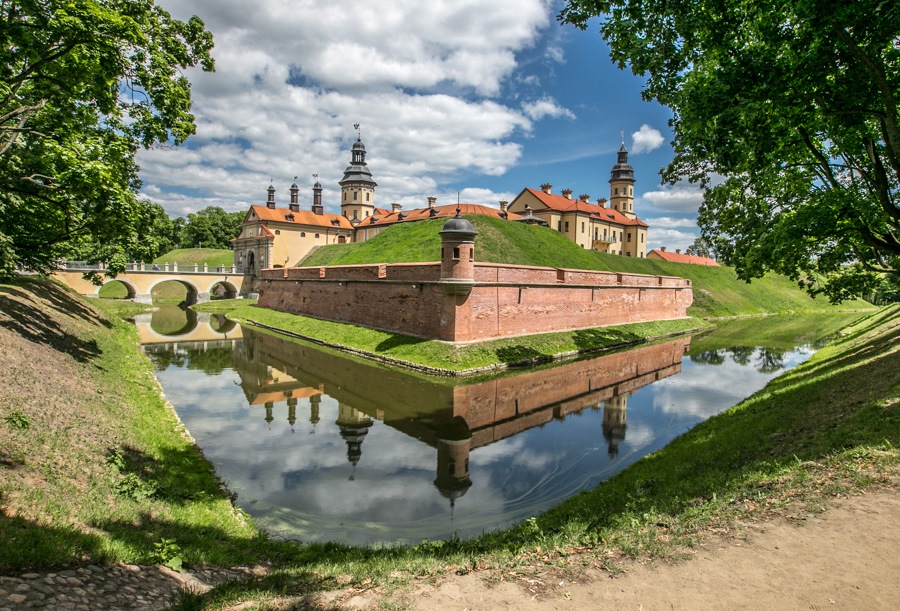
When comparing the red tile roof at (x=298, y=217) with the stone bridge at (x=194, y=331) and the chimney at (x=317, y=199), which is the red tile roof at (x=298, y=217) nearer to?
the chimney at (x=317, y=199)

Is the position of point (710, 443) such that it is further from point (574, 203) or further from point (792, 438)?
point (574, 203)

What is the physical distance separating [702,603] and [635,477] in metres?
4.64

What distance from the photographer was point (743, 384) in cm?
1733

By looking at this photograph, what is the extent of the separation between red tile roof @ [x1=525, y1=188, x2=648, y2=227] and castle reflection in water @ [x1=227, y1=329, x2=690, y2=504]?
131ft

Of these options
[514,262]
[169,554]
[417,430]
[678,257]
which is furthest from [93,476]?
[678,257]

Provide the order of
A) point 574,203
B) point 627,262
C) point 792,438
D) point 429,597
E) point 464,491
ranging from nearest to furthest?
1. point 429,597
2. point 792,438
3. point 464,491
4. point 627,262
5. point 574,203

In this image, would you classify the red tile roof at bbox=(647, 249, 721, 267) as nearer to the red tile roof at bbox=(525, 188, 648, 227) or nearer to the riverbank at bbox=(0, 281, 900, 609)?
the red tile roof at bbox=(525, 188, 648, 227)

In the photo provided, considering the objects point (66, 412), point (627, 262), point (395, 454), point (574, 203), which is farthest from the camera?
point (574, 203)

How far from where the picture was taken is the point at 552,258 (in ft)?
118

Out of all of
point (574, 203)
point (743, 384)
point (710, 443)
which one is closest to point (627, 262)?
point (574, 203)

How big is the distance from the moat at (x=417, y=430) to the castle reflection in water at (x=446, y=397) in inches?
2.2

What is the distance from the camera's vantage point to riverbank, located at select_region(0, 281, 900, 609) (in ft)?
13.8

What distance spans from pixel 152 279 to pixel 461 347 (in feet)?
128

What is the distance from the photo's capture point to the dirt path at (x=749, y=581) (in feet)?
11.1
